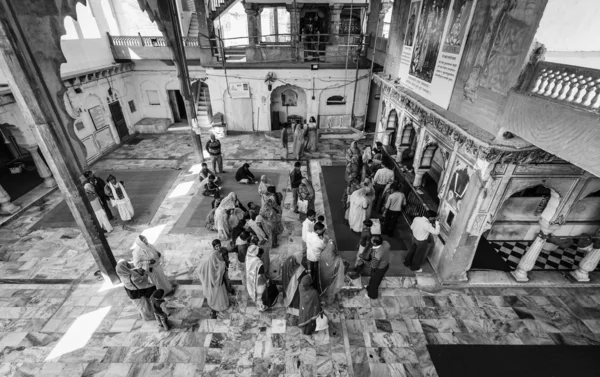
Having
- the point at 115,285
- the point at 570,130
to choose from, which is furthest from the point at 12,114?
the point at 570,130

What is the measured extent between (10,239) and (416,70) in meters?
12.4

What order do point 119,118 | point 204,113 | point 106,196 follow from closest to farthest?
point 106,196 → point 119,118 → point 204,113

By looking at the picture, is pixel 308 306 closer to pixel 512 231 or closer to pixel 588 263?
pixel 512 231

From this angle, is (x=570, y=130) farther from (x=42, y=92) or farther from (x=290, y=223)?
(x=42, y=92)

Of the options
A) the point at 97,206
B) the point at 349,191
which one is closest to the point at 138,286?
the point at 97,206

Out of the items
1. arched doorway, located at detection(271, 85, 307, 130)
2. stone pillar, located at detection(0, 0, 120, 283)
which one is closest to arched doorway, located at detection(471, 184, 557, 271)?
stone pillar, located at detection(0, 0, 120, 283)

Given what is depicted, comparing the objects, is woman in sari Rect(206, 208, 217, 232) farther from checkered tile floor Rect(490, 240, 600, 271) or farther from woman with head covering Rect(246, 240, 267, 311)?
checkered tile floor Rect(490, 240, 600, 271)

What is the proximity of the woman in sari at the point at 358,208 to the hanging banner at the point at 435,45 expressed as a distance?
9.34 ft

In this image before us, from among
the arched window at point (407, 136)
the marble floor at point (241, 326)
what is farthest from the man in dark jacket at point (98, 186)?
the arched window at point (407, 136)

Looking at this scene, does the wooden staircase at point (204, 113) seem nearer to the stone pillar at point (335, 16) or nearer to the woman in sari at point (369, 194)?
the stone pillar at point (335, 16)

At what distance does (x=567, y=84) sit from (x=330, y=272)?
4692 mm

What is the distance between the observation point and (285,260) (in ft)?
20.0

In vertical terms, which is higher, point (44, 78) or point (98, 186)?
point (44, 78)

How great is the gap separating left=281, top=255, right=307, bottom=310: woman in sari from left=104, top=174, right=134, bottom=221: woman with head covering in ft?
18.4
